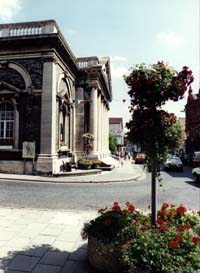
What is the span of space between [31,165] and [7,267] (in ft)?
Result: 46.4

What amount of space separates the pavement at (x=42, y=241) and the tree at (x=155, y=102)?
1685 mm

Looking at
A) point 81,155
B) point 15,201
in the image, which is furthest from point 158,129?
point 81,155

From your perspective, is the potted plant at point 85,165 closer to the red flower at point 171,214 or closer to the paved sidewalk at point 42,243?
the paved sidewalk at point 42,243

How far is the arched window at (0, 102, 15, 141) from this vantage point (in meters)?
19.1


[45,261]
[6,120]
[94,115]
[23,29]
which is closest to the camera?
[45,261]

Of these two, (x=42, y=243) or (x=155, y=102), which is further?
(x=42, y=243)

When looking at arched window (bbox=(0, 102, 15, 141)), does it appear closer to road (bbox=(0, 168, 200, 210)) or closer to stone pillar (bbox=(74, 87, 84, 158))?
road (bbox=(0, 168, 200, 210))

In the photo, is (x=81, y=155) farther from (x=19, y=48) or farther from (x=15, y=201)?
(x=15, y=201)

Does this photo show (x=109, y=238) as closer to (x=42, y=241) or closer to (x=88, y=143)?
(x=42, y=241)

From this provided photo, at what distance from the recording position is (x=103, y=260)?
3977 millimetres

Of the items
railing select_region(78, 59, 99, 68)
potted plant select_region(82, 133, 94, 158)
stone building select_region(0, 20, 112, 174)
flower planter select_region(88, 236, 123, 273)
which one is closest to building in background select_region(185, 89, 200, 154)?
railing select_region(78, 59, 99, 68)

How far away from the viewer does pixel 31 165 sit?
59.1 feet

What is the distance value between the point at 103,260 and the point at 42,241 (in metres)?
1.96

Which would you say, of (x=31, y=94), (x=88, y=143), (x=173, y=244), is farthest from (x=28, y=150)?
(x=173, y=244)
